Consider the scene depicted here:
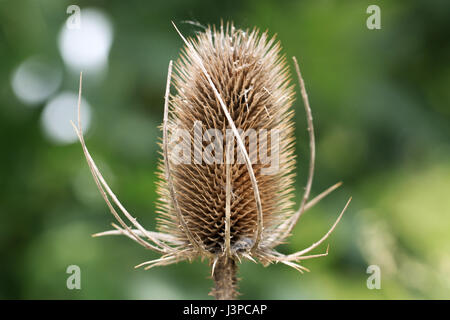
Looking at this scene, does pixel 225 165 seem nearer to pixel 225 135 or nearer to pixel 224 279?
pixel 225 135

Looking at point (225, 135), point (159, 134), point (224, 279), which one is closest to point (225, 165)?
point (225, 135)

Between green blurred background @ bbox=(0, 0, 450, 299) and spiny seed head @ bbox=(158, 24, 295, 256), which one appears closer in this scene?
spiny seed head @ bbox=(158, 24, 295, 256)

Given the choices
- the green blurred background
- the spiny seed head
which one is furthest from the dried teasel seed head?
the green blurred background

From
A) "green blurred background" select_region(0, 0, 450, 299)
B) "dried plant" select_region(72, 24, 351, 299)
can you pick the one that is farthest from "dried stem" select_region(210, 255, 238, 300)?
"green blurred background" select_region(0, 0, 450, 299)

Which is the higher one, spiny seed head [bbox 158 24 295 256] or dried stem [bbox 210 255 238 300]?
spiny seed head [bbox 158 24 295 256]

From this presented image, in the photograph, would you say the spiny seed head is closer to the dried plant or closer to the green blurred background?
the dried plant
